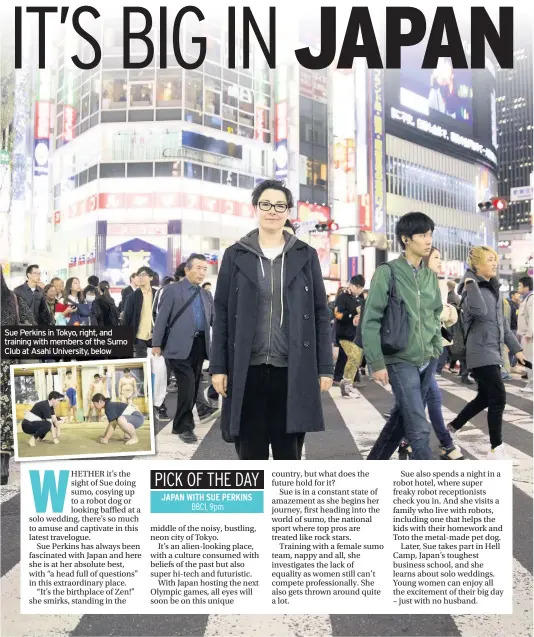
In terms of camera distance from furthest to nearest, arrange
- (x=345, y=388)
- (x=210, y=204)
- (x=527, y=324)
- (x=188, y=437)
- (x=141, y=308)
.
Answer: (x=210, y=204)
(x=527, y=324)
(x=345, y=388)
(x=141, y=308)
(x=188, y=437)

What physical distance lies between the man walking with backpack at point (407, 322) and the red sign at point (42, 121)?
128 feet

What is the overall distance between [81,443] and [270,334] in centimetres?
118

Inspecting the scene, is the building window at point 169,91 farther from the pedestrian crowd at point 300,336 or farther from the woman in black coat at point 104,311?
the pedestrian crowd at point 300,336

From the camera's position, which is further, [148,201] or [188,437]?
[148,201]

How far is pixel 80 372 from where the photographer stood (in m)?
3.37

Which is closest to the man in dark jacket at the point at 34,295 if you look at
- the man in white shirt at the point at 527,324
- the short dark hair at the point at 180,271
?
the short dark hair at the point at 180,271

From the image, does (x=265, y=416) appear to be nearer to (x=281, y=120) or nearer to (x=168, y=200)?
(x=168, y=200)

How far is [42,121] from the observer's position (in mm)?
39812

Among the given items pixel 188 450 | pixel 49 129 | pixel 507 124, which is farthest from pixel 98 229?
pixel 507 124

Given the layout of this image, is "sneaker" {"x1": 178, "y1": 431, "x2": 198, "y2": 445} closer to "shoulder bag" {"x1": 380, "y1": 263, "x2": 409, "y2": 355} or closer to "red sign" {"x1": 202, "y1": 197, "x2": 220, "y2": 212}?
"shoulder bag" {"x1": 380, "y1": 263, "x2": 409, "y2": 355}

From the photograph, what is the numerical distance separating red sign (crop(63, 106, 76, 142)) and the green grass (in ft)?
132

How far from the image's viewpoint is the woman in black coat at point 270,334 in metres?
3.10

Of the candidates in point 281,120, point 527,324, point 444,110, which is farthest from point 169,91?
point 444,110

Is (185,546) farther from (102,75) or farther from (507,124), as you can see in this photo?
(507,124)
